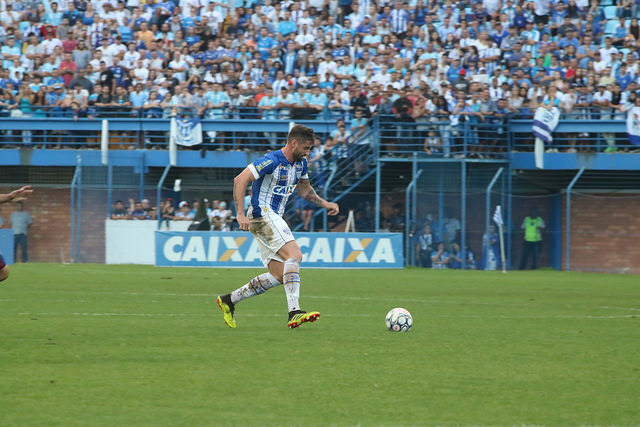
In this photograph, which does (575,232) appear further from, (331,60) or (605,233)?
(331,60)

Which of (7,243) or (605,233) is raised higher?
(605,233)

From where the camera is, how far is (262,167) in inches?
392

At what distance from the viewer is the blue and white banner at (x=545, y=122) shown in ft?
83.3

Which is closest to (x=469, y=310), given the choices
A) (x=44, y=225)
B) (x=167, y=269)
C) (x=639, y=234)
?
(x=167, y=269)

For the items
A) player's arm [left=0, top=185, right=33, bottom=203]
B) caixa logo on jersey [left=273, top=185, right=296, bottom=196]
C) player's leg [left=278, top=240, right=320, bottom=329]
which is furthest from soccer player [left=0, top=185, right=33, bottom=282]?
player's leg [left=278, top=240, right=320, bottom=329]

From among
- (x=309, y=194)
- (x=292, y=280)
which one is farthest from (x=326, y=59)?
(x=292, y=280)

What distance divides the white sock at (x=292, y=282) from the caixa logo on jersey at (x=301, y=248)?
12939 mm

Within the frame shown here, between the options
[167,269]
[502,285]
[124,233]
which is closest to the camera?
[502,285]

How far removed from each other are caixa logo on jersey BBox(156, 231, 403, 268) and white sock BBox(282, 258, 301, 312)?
12939 mm

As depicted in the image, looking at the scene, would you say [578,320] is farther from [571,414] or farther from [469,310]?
[571,414]

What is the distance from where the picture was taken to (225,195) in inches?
1061

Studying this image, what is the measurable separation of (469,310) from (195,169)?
17105 millimetres

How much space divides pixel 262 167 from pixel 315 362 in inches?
112

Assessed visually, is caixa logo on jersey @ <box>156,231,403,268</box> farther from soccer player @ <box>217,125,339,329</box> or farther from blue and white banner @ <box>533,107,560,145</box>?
soccer player @ <box>217,125,339,329</box>
